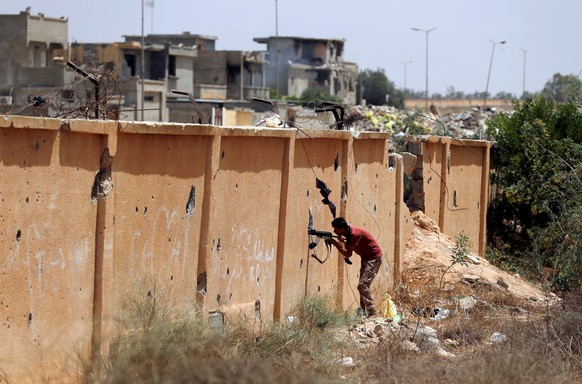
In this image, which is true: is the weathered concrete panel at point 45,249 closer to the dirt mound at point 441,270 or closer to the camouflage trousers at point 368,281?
the camouflage trousers at point 368,281

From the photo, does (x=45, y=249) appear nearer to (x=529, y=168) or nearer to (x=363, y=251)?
(x=363, y=251)

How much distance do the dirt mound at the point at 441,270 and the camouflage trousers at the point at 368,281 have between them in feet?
6.28

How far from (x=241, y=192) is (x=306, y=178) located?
63.2 inches

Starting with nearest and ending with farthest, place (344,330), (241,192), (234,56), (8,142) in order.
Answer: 1. (8,142)
2. (241,192)
3. (344,330)
4. (234,56)

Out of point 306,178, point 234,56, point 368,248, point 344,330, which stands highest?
point 234,56

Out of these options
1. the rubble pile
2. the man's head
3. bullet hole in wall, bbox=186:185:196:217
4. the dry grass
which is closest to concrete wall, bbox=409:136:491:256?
the dry grass

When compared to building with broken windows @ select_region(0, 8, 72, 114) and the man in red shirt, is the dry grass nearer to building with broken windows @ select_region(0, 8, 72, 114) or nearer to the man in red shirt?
the man in red shirt

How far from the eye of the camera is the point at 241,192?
10.9 m

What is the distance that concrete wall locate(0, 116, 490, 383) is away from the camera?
318 inches

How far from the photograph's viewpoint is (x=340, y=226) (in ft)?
40.4

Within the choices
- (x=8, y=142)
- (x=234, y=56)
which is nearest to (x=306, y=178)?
(x=8, y=142)

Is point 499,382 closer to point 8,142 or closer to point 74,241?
point 74,241

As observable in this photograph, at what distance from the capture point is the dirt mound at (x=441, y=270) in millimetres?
15555

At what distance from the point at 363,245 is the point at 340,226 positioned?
0.90 meters
